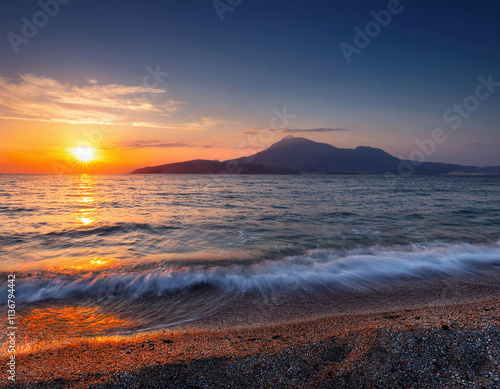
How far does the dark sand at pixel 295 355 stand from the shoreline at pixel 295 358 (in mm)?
14

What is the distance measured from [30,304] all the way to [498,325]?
35.5 ft

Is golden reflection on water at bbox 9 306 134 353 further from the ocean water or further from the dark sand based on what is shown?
the dark sand

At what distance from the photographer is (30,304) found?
7.13 metres

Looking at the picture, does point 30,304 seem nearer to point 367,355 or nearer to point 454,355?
point 367,355

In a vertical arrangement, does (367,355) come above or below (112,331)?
above

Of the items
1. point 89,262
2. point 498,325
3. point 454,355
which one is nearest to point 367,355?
point 454,355

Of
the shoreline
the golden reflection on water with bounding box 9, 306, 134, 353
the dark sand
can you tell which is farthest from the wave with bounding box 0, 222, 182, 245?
the shoreline

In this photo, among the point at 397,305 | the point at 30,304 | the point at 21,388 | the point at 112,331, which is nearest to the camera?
the point at 21,388

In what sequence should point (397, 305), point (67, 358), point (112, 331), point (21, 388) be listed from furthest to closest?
point (397, 305)
point (112, 331)
point (67, 358)
point (21, 388)

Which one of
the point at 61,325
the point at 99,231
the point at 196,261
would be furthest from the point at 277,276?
the point at 99,231

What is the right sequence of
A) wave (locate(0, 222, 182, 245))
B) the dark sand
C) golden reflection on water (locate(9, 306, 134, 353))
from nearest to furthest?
the dark sand, golden reflection on water (locate(9, 306, 134, 353)), wave (locate(0, 222, 182, 245))

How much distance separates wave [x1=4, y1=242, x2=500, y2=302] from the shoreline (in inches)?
114

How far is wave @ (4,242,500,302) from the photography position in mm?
7926

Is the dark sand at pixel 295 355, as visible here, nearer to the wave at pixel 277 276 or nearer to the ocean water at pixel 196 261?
the ocean water at pixel 196 261
